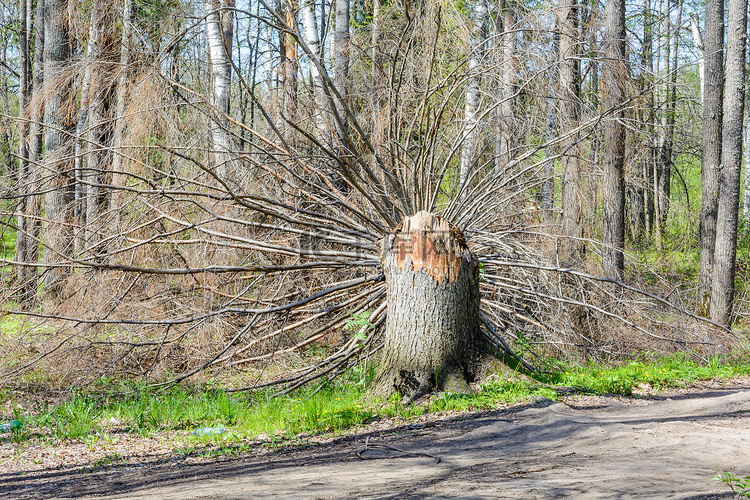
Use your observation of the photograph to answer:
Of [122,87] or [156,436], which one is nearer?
[156,436]

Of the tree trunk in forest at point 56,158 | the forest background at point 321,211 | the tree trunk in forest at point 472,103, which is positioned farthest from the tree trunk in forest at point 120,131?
the tree trunk in forest at point 472,103

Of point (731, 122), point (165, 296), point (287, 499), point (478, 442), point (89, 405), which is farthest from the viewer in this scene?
point (731, 122)

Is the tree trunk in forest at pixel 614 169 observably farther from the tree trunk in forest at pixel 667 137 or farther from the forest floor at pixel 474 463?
the forest floor at pixel 474 463

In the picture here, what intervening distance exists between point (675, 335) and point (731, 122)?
381 centimetres

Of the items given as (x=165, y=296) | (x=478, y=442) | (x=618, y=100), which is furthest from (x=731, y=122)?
(x=165, y=296)

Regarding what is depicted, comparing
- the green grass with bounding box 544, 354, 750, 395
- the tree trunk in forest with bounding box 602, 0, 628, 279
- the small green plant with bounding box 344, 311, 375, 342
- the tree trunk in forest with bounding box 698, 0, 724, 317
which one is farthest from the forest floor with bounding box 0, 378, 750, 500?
the tree trunk in forest with bounding box 698, 0, 724, 317

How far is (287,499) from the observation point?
3197 millimetres

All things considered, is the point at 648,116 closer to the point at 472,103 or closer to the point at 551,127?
the point at 551,127

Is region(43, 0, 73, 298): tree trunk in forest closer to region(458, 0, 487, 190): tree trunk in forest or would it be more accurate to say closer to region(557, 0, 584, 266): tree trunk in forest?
region(458, 0, 487, 190): tree trunk in forest

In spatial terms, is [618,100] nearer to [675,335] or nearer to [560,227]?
[560,227]

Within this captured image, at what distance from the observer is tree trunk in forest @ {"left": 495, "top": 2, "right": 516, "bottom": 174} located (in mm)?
7266

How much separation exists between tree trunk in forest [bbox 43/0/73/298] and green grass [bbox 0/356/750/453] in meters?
1.49

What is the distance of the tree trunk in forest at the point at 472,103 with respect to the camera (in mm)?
7145

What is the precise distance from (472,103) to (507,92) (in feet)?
5.77
